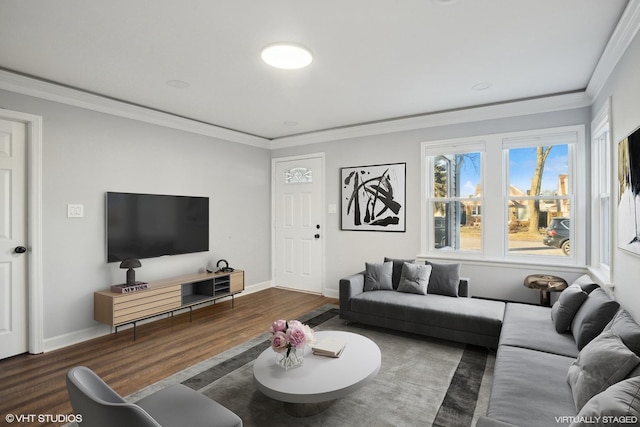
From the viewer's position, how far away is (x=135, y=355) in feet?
10.4

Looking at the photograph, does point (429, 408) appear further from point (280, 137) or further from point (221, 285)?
point (280, 137)

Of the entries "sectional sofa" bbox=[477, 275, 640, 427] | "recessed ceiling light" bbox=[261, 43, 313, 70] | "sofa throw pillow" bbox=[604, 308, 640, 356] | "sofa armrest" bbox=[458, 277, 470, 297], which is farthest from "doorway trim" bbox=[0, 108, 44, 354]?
"sofa throw pillow" bbox=[604, 308, 640, 356]

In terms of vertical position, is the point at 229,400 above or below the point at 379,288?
below

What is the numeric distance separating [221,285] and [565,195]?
4.36 metres

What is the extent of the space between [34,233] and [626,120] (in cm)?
500

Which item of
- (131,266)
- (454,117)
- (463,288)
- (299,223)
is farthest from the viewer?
(299,223)

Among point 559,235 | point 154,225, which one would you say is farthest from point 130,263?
point 559,235

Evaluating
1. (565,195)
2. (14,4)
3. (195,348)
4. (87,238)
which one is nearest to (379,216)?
(565,195)

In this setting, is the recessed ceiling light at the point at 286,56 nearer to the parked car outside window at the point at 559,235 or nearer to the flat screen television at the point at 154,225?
the flat screen television at the point at 154,225

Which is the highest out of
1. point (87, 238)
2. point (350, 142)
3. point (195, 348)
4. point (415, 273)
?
point (350, 142)

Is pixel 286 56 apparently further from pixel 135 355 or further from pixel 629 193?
pixel 135 355

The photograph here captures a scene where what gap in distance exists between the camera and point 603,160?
334cm

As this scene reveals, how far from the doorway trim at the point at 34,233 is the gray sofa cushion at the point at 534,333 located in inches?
162

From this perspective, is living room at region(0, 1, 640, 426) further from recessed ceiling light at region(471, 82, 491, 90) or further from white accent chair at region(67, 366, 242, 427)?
white accent chair at region(67, 366, 242, 427)
